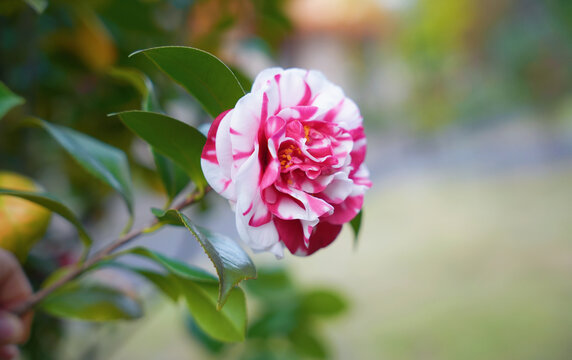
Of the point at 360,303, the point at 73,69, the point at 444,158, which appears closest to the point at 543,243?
the point at 360,303

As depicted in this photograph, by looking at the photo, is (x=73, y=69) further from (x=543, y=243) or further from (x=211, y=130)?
(x=543, y=243)

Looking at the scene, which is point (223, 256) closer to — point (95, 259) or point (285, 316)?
point (95, 259)

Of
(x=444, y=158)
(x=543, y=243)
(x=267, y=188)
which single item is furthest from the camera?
(x=444, y=158)

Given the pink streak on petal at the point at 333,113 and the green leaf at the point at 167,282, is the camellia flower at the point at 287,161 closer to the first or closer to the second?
the pink streak on petal at the point at 333,113

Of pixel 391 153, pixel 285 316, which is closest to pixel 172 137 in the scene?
pixel 285 316

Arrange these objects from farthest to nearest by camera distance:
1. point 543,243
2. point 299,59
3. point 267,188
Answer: point 299,59, point 543,243, point 267,188

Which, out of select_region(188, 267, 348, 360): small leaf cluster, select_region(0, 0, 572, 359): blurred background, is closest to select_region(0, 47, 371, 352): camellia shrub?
select_region(0, 0, 572, 359): blurred background
